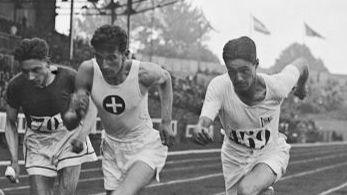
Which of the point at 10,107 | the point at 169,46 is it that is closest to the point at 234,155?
the point at 10,107

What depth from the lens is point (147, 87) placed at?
6055 mm

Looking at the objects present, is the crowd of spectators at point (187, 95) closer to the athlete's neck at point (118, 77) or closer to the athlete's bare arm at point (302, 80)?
the athlete's bare arm at point (302, 80)

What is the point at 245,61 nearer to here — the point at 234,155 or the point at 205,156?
the point at 234,155

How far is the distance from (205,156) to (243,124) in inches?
706

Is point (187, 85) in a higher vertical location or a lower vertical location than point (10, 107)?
lower

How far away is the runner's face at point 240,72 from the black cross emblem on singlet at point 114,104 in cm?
90

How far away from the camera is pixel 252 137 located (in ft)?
20.8

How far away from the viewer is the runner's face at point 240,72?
590 centimetres

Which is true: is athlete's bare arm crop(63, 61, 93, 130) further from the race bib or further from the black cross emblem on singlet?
the race bib

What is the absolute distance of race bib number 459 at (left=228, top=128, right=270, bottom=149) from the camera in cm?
634

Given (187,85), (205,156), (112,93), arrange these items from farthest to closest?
(187,85) < (205,156) < (112,93)

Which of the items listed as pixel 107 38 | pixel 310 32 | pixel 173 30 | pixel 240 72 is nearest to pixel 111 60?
pixel 107 38

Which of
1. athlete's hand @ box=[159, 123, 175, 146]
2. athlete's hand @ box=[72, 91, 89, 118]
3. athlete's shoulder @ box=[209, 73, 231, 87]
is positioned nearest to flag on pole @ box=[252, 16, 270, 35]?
athlete's shoulder @ box=[209, 73, 231, 87]

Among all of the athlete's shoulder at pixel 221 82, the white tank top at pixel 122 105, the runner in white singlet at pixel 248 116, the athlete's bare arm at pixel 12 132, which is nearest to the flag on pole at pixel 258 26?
the runner in white singlet at pixel 248 116
